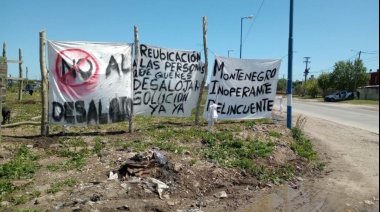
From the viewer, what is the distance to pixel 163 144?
23.1ft

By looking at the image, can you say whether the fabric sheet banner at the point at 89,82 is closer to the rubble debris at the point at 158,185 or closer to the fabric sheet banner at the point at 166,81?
the fabric sheet banner at the point at 166,81

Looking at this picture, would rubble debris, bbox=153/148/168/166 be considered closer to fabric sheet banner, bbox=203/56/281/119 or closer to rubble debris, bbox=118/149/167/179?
rubble debris, bbox=118/149/167/179

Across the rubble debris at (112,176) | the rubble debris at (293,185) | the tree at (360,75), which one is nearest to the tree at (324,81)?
the tree at (360,75)

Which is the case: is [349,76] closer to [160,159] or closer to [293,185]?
[293,185]

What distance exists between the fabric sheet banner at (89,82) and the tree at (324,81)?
5947 cm

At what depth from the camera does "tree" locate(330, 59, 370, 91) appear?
5275 cm

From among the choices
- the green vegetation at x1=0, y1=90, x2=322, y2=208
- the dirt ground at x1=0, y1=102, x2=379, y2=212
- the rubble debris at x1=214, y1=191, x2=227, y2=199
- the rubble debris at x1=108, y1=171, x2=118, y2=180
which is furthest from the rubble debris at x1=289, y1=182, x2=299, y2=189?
the rubble debris at x1=108, y1=171, x2=118, y2=180

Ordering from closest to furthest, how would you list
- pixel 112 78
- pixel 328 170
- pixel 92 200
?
pixel 92 200 → pixel 328 170 → pixel 112 78

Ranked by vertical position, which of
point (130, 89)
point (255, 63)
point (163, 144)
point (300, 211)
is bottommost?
point (300, 211)

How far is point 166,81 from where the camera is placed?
355 inches

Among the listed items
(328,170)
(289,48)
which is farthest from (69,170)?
(289,48)

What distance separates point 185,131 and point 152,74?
1858 millimetres

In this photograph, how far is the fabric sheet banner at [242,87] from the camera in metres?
9.94

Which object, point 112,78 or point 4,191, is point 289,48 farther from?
point 4,191
